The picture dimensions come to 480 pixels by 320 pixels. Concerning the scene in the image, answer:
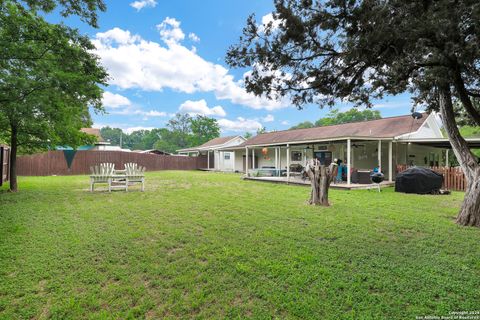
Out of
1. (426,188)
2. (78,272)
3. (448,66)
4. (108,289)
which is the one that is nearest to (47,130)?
(78,272)

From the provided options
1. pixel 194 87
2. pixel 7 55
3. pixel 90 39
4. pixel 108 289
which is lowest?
pixel 108 289

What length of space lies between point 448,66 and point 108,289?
526 centimetres

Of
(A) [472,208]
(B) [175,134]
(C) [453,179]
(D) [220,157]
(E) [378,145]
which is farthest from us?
(B) [175,134]

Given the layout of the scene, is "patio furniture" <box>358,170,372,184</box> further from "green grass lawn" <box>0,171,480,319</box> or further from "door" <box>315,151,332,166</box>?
"green grass lawn" <box>0,171,480,319</box>

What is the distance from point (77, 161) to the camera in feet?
62.7

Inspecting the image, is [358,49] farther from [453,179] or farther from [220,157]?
[220,157]

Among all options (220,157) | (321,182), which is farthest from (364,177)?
(220,157)

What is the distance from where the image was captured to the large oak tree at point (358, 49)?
10.0 ft

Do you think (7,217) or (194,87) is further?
(194,87)

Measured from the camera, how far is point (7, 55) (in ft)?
18.0

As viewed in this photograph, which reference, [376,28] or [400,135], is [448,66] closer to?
[376,28]

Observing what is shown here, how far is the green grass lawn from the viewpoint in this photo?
2.37 metres

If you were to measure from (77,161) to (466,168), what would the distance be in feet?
72.1

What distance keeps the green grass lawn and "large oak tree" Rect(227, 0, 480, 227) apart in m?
2.40
